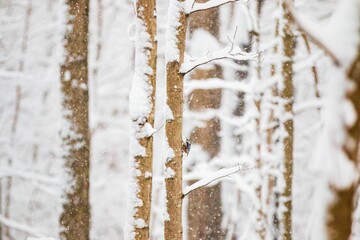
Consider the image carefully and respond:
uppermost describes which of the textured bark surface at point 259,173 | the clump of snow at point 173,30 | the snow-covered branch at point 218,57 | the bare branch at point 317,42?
the clump of snow at point 173,30

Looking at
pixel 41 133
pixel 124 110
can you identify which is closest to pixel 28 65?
pixel 41 133

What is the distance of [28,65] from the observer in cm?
1056

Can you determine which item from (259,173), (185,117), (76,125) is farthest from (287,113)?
(76,125)

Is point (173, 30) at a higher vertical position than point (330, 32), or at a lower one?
higher

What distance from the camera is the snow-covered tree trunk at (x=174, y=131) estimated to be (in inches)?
114

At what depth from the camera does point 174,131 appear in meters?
2.90

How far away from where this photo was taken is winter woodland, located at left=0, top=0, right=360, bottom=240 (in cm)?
105

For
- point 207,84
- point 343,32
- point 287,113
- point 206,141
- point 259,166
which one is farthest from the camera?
point 259,166

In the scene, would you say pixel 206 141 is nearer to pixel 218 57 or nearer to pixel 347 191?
pixel 218 57

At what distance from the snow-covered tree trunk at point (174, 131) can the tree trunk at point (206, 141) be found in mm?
2755

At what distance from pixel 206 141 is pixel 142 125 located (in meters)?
2.81

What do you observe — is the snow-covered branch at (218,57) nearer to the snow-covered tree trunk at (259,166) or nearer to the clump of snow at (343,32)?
the clump of snow at (343,32)

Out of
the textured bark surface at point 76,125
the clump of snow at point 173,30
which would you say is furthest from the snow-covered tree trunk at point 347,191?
the textured bark surface at point 76,125

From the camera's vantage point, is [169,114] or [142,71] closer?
[169,114]
